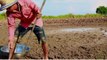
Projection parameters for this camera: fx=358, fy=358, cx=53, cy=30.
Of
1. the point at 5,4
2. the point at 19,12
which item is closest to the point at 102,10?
the point at 19,12

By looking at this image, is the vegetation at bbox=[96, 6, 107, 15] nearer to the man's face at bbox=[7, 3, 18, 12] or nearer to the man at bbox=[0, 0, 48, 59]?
the man at bbox=[0, 0, 48, 59]

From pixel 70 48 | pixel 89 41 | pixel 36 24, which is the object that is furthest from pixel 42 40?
pixel 89 41

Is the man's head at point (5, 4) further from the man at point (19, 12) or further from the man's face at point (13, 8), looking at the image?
the man's face at point (13, 8)

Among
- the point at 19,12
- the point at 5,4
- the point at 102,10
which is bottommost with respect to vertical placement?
the point at 102,10

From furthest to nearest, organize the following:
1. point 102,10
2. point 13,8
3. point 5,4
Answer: point 102,10, point 13,8, point 5,4

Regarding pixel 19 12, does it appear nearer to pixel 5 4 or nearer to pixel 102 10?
pixel 5 4

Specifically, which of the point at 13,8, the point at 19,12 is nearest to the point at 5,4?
the point at 13,8

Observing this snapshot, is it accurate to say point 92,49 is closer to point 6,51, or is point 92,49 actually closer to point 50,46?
point 50,46

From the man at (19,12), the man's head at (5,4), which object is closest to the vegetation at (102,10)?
the man at (19,12)

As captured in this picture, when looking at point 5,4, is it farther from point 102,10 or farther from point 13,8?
point 102,10

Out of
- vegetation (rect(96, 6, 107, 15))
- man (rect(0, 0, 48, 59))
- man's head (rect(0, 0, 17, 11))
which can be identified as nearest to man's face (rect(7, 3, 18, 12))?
man (rect(0, 0, 48, 59))

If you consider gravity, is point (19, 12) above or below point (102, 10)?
above

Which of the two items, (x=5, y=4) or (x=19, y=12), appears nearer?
(x=5, y=4)

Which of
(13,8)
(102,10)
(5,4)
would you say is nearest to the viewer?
(5,4)
